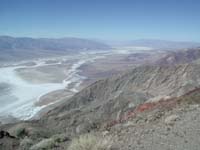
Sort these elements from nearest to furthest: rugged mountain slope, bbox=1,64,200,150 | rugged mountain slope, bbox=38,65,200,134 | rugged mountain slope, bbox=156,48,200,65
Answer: rugged mountain slope, bbox=1,64,200,150 → rugged mountain slope, bbox=38,65,200,134 → rugged mountain slope, bbox=156,48,200,65

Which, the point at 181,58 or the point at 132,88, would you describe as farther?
the point at 181,58

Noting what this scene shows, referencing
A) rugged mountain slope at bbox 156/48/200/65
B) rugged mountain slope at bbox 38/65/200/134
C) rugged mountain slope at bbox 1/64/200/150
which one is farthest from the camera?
rugged mountain slope at bbox 156/48/200/65

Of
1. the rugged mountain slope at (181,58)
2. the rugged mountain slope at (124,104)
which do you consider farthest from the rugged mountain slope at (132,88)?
the rugged mountain slope at (181,58)

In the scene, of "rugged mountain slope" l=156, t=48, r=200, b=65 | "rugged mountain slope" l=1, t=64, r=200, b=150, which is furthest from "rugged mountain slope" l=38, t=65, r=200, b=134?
"rugged mountain slope" l=156, t=48, r=200, b=65

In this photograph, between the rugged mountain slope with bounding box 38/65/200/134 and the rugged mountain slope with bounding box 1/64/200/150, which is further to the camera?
the rugged mountain slope with bounding box 38/65/200/134

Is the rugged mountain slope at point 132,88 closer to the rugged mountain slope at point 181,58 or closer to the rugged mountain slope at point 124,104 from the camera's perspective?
the rugged mountain slope at point 124,104

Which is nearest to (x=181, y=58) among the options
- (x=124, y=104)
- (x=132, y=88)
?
(x=132, y=88)

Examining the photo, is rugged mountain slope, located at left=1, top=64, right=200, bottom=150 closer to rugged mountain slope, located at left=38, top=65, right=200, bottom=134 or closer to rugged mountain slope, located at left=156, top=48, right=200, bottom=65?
rugged mountain slope, located at left=38, top=65, right=200, bottom=134

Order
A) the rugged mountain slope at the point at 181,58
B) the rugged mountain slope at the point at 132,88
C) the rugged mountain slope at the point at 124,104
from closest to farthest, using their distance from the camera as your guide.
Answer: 1. the rugged mountain slope at the point at 124,104
2. the rugged mountain slope at the point at 132,88
3. the rugged mountain slope at the point at 181,58

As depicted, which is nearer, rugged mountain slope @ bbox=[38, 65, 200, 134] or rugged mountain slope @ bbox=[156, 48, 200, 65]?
rugged mountain slope @ bbox=[38, 65, 200, 134]

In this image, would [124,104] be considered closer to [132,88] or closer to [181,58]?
[132,88]

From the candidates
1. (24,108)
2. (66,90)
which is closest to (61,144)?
(24,108)
